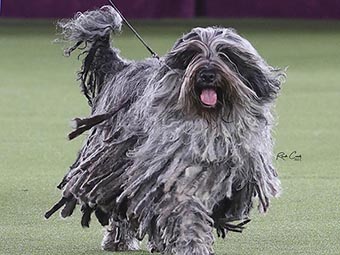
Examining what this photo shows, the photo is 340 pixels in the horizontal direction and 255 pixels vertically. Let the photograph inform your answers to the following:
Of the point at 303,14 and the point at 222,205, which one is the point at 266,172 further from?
the point at 303,14

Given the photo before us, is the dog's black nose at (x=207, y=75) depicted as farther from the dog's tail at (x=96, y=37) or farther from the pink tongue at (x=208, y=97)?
the dog's tail at (x=96, y=37)

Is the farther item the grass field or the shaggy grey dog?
the grass field

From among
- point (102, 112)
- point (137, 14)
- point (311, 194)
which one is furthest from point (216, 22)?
point (102, 112)

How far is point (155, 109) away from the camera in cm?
688

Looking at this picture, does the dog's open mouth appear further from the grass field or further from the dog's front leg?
the grass field

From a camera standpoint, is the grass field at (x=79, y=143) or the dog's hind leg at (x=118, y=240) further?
the grass field at (x=79, y=143)

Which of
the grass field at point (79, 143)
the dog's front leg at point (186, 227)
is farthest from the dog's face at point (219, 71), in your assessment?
the grass field at point (79, 143)

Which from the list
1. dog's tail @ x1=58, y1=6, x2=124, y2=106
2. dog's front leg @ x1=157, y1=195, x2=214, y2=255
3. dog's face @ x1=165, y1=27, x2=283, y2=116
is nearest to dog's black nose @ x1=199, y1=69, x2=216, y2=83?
dog's face @ x1=165, y1=27, x2=283, y2=116

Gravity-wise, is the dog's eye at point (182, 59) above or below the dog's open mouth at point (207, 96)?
above

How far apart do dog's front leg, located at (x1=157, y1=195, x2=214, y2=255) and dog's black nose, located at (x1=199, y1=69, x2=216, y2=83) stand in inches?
23.2

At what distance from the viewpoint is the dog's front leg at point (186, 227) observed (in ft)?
21.8

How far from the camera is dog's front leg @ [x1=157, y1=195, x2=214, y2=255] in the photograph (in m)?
6.63

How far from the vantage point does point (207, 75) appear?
21.5 ft

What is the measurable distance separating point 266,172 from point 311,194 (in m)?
2.80
